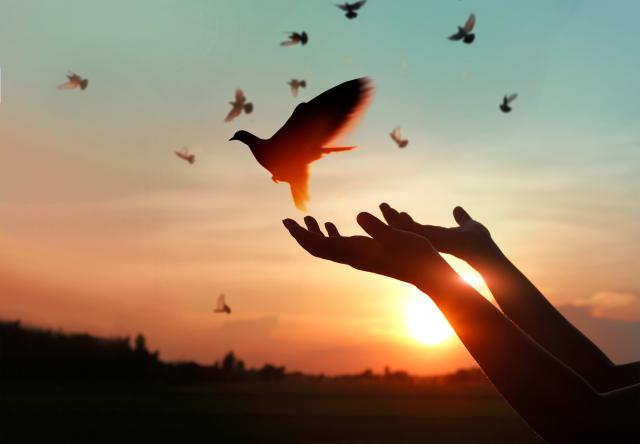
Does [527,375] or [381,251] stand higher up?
[381,251]

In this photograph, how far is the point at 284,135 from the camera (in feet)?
8.57

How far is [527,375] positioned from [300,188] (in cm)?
128

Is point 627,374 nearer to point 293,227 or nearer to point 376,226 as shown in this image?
point 376,226

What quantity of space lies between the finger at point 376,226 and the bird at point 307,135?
1.77 feet

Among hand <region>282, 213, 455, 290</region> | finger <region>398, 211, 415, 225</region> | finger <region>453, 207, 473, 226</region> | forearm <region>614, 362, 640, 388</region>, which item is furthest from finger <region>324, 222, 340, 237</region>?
forearm <region>614, 362, 640, 388</region>

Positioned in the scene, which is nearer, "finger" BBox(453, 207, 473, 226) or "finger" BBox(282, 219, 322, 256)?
"finger" BBox(282, 219, 322, 256)

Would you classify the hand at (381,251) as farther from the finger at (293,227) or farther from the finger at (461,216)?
the finger at (461,216)

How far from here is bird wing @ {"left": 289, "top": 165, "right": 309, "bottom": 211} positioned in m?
2.74

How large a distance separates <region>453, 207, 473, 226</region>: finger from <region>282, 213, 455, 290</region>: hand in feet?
3.10

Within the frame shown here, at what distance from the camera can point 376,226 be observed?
208 centimetres

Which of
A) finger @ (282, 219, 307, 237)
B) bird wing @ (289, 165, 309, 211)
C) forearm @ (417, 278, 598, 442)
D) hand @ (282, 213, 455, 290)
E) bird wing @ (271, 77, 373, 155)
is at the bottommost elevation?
forearm @ (417, 278, 598, 442)

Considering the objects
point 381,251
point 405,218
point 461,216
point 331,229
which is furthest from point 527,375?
point 461,216

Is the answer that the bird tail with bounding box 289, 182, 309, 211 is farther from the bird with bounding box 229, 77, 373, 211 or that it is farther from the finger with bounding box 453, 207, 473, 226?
the finger with bounding box 453, 207, 473, 226

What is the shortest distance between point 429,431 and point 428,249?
16.6m
